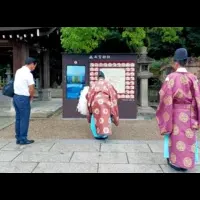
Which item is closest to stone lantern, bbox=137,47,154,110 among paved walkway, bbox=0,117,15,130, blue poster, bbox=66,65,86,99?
blue poster, bbox=66,65,86,99

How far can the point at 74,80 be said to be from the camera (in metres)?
9.30

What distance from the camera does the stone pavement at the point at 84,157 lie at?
4301mm

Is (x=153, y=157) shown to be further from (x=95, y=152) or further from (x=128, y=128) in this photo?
(x=128, y=128)

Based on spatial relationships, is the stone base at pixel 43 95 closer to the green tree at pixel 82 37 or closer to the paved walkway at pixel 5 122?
the green tree at pixel 82 37

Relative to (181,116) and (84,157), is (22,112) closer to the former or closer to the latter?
(84,157)

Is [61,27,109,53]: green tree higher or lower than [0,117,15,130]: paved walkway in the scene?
higher

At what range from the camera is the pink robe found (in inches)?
240

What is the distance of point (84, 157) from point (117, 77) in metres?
4.73

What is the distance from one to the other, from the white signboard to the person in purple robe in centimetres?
499

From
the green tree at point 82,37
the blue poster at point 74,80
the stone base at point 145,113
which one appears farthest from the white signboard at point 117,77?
the green tree at point 82,37

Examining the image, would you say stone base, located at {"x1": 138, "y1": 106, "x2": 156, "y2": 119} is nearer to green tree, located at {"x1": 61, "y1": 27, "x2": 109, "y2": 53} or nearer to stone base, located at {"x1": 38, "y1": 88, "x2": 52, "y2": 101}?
green tree, located at {"x1": 61, "y1": 27, "x2": 109, "y2": 53}

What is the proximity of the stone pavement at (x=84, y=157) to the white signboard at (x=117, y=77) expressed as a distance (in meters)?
3.36

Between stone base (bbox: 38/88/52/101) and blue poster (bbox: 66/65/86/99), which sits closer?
blue poster (bbox: 66/65/86/99)

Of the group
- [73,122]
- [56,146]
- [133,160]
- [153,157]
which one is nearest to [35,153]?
[56,146]
